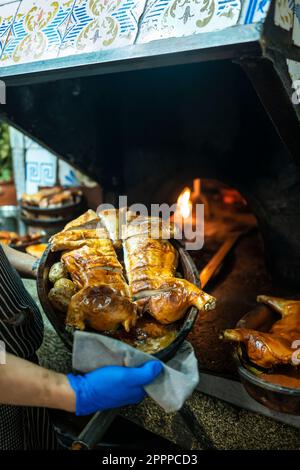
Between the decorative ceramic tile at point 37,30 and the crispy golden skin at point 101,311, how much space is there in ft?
5.82

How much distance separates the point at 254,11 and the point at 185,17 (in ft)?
1.39

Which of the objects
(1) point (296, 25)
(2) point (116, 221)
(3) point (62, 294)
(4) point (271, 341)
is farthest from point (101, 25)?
(4) point (271, 341)

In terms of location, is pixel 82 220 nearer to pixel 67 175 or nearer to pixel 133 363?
pixel 133 363

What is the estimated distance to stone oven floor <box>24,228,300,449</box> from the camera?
262cm

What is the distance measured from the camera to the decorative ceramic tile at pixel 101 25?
231cm

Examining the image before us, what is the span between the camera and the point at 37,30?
285 cm

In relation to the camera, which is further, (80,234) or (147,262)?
(80,234)

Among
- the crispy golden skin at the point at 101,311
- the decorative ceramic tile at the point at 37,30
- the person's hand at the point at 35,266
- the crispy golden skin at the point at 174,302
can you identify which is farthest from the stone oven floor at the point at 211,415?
the decorative ceramic tile at the point at 37,30

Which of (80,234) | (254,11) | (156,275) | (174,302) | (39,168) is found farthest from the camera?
(39,168)

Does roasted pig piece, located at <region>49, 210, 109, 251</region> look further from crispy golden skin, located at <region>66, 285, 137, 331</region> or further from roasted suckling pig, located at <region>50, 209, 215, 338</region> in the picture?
crispy golden skin, located at <region>66, 285, 137, 331</region>

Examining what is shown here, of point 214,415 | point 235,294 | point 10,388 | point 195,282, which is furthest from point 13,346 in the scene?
point 235,294

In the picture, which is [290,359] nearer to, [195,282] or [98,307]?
[195,282]

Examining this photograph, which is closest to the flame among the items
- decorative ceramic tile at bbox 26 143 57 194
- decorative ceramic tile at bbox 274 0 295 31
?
decorative ceramic tile at bbox 26 143 57 194

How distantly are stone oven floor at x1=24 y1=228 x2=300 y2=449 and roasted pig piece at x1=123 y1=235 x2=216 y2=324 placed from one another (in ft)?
3.41
